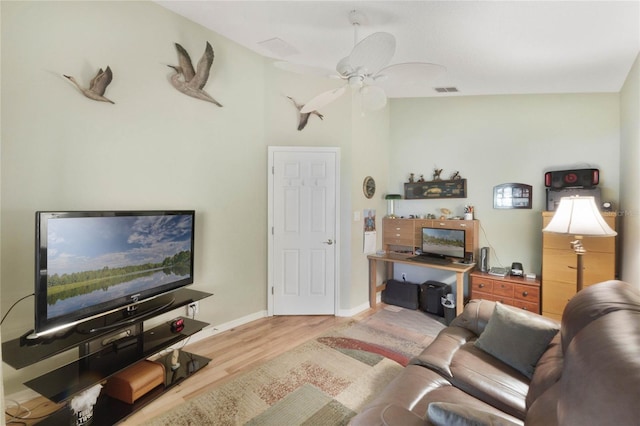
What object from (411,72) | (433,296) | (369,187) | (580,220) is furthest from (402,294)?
(411,72)

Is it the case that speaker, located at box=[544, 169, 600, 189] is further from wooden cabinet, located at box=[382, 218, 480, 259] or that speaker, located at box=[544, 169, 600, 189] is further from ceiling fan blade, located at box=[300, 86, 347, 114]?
ceiling fan blade, located at box=[300, 86, 347, 114]

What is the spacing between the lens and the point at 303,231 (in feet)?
11.6

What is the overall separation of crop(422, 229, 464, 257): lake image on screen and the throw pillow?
2.89 m

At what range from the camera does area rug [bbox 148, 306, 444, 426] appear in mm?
1873

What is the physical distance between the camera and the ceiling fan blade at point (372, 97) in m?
2.24

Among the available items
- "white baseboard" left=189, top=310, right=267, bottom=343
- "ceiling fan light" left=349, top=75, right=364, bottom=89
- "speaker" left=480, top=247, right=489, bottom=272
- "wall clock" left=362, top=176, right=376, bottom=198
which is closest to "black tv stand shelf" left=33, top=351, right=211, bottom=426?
"white baseboard" left=189, top=310, right=267, bottom=343

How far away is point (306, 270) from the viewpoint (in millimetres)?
3551

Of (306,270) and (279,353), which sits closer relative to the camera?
(279,353)

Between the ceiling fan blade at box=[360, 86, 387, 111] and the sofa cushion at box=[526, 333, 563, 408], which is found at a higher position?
the ceiling fan blade at box=[360, 86, 387, 111]

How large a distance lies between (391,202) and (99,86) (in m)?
3.62

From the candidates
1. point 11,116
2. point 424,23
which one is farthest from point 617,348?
point 11,116

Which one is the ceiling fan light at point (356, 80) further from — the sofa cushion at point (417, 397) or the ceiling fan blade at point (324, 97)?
the sofa cushion at point (417, 397)

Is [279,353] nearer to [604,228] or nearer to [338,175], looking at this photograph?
[338,175]

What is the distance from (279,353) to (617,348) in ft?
7.80
